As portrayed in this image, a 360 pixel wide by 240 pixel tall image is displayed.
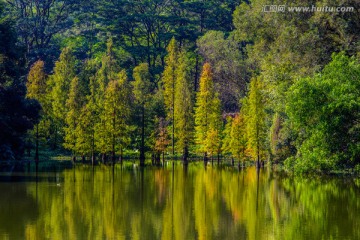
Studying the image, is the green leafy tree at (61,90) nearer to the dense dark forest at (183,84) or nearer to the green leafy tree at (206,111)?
the dense dark forest at (183,84)

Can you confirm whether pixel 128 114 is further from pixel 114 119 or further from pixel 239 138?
pixel 239 138

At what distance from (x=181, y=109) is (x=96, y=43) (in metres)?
23.0

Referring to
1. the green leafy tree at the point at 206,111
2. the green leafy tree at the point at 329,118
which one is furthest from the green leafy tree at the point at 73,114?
the green leafy tree at the point at 329,118

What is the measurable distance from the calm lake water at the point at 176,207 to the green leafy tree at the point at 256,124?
10140 mm

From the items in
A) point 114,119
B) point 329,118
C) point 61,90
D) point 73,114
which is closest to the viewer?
point 329,118

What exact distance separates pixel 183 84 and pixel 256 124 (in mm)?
13482

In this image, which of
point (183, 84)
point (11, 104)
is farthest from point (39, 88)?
point (183, 84)

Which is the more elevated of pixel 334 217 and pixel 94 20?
pixel 94 20

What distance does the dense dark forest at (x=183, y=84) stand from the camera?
30.1m

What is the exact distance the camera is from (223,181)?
122 feet

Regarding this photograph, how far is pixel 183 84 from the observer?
61.9m

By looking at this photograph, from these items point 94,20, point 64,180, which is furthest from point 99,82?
point 64,180

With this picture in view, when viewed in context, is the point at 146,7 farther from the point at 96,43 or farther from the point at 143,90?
the point at 143,90

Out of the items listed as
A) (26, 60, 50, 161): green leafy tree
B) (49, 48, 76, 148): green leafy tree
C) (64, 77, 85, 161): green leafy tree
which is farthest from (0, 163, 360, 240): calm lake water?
(26, 60, 50, 161): green leafy tree
